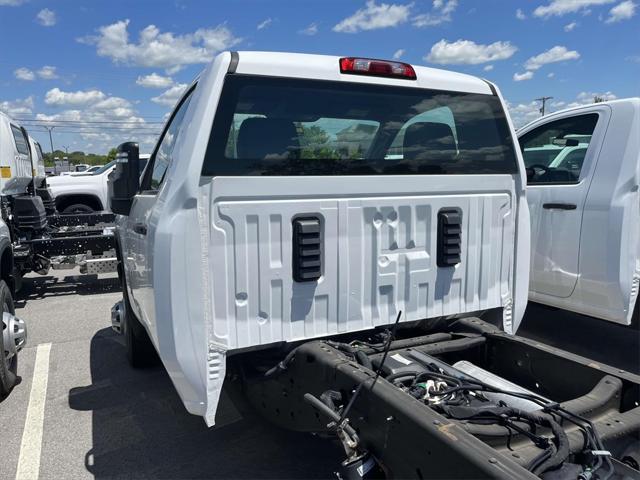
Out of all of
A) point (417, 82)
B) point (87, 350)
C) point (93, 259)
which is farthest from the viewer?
point (93, 259)

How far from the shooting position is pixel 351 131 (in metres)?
2.96

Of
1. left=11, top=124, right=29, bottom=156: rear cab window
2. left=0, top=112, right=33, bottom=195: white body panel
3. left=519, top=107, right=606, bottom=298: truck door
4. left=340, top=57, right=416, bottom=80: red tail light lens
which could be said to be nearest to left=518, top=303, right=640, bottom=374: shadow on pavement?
left=519, top=107, right=606, bottom=298: truck door

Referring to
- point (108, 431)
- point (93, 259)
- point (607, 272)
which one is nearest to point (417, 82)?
point (607, 272)

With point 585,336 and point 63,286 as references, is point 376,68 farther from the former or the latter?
point 63,286

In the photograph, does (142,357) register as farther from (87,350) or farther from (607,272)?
(607,272)

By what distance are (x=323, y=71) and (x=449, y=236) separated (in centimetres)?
113

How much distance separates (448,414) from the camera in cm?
208

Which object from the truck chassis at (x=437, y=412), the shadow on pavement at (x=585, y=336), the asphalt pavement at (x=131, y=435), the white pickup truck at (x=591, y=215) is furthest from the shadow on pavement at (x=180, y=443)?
the shadow on pavement at (x=585, y=336)

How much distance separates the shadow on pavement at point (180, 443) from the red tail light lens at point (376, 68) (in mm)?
2296

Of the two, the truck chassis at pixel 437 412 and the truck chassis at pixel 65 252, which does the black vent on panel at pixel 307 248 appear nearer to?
the truck chassis at pixel 437 412

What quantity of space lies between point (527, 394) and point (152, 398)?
2988 millimetres

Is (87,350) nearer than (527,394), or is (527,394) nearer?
(527,394)

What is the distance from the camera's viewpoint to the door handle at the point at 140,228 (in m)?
3.00

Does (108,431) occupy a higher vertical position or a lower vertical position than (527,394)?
lower
